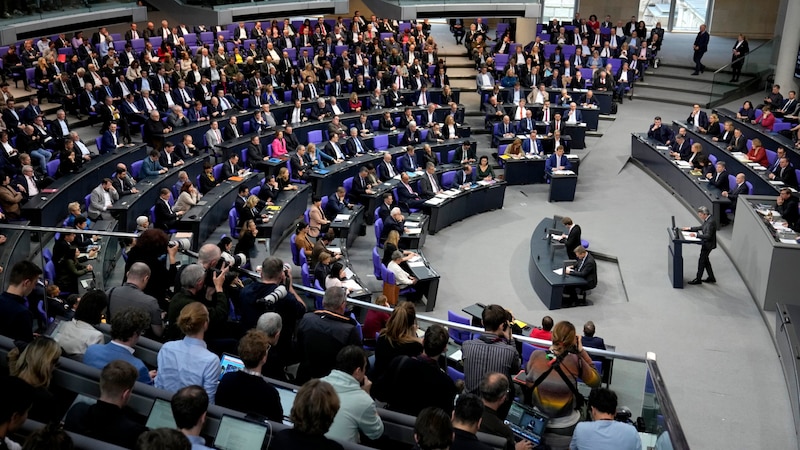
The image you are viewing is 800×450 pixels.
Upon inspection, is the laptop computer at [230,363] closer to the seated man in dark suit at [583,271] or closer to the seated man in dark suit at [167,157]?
the seated man in dark suit at [583,271]

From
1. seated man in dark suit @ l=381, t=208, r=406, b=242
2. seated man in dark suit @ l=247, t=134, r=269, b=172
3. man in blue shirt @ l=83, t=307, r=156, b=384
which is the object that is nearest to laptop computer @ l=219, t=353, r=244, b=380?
man in blue shirt @ l=83, t=307, r=156, b=384

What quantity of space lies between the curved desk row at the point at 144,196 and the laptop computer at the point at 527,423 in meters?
9.53

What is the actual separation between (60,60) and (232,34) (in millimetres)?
6017

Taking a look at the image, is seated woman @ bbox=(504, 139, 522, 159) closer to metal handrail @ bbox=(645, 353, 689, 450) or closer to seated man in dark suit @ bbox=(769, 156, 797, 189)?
seated man in dark suit @ bbox=(769, 156, 797, 189)

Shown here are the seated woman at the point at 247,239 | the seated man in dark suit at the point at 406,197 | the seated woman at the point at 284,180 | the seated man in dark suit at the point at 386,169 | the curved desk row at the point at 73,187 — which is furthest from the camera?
the seated man in dark suit at the point at 386,169

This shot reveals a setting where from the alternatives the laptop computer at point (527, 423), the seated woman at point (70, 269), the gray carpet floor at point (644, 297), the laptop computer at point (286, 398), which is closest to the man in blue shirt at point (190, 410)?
the laptop computer at point (286, 398)

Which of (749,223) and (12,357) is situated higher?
(12,357)

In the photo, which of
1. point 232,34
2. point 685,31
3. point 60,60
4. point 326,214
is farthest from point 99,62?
point 685,31

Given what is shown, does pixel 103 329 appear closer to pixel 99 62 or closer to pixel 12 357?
pixel 12 357

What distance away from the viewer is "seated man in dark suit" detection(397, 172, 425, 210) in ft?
53.4

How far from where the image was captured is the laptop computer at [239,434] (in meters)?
4.52

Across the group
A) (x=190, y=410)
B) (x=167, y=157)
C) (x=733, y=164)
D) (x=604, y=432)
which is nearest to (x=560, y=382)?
(x=604, y=432)

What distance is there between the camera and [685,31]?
1246 inches

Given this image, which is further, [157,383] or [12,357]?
[157,383]
